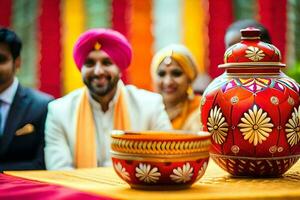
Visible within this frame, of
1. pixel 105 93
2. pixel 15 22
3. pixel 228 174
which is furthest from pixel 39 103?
pixel 15 22

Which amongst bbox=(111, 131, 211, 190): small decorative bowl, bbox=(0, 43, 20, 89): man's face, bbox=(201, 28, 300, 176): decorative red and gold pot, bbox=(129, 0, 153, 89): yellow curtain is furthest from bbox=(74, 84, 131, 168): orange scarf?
bbox=(129, 0, 153, 89): yellow curtain

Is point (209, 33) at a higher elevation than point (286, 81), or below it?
higher

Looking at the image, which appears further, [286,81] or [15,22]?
[15,22]

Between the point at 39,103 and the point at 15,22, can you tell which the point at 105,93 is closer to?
the point at 39,103

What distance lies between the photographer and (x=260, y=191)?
93 centimetres

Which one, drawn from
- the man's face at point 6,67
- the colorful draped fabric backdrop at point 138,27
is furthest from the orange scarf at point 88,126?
the colorful draped fabric backdrop at point 138,27

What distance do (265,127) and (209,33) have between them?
3295 millimetres

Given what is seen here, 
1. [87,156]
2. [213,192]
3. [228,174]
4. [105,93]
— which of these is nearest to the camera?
[213,192]

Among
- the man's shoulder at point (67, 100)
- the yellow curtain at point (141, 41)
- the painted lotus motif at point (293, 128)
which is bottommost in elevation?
the painted lotus motif at point (293, 128)

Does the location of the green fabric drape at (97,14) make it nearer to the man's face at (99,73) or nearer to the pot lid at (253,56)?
the man's face at (99,73)

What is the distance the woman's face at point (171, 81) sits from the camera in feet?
9.61

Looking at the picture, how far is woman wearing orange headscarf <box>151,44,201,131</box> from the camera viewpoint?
2939mm

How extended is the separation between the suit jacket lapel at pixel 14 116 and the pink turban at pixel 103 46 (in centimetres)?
26

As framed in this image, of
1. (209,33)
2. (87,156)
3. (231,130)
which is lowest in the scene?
(87,156)
